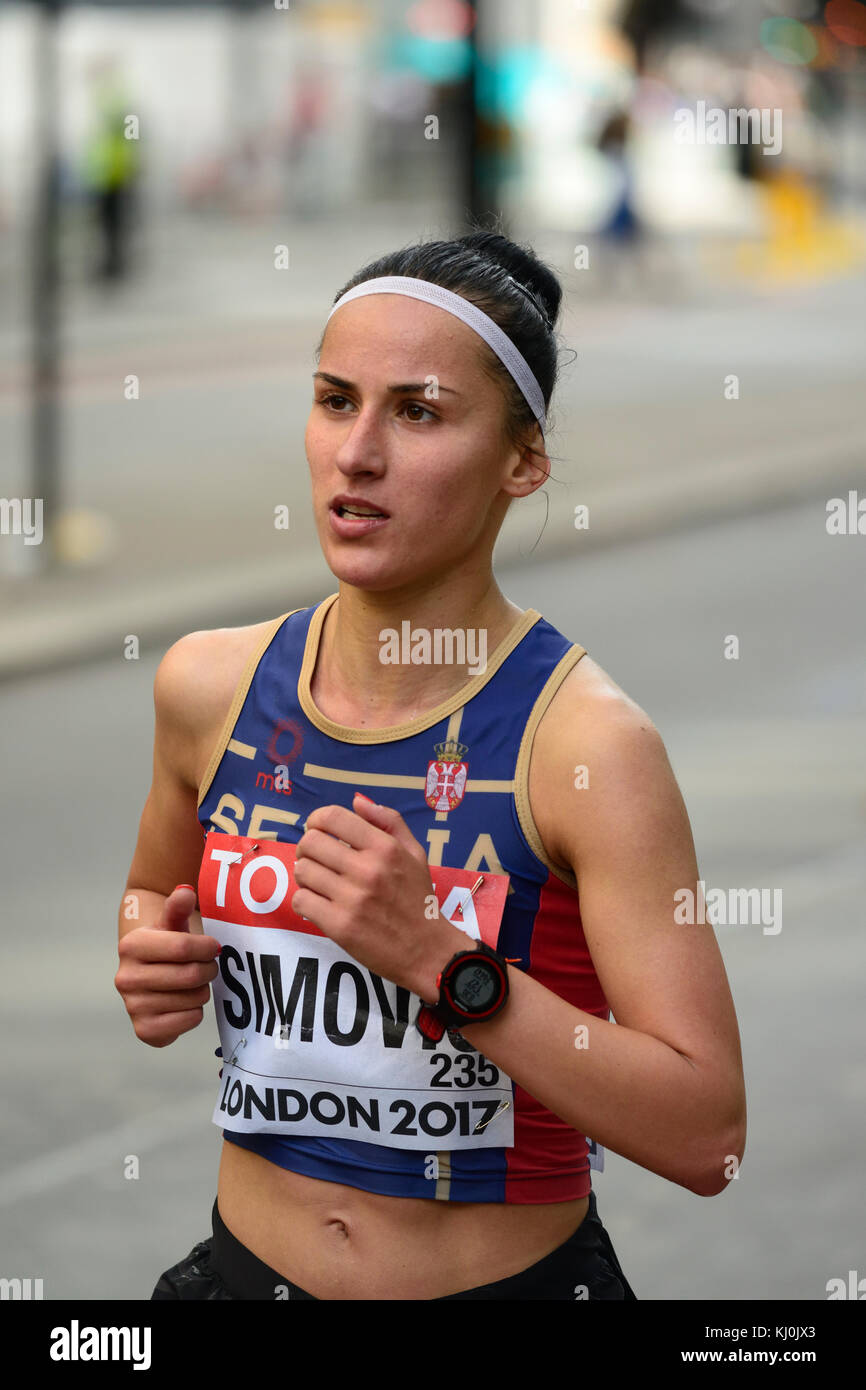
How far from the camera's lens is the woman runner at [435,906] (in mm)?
2227

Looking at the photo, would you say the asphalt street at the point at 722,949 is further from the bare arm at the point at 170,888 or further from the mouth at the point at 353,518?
the mouth at the point at 353,518

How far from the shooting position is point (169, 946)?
2.38 m

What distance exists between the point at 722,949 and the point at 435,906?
4.79 metres

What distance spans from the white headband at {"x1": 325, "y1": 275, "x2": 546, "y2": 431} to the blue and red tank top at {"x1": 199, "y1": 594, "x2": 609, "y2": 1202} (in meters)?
0.31

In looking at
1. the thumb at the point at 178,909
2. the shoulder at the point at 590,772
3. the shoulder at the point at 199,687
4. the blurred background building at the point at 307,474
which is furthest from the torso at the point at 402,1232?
the blurred background building at the point at 307,474

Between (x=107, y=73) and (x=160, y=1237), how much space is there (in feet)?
70.4

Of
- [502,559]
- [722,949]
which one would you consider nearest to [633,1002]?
[722,949]

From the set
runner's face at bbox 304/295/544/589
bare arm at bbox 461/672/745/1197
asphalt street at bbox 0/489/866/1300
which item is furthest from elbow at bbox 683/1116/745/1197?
asphalt street at bbox 0/489/866/1300

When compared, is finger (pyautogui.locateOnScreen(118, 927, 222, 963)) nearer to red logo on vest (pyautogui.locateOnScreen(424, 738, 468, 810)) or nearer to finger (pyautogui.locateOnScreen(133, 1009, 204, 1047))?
finger (pyautogui.locateOnScreen(133, 1009, 204, 1047))

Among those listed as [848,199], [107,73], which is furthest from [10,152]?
[848,199]

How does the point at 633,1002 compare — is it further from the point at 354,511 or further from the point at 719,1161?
the point at 354,511

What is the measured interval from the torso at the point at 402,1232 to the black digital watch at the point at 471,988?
Answer: 20 centimetres
